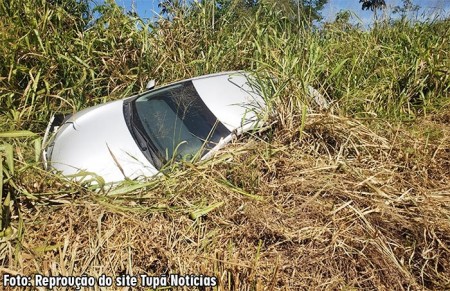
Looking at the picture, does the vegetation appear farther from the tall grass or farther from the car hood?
the car hood

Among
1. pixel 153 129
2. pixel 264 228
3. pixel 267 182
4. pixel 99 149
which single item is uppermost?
pixel 153 129

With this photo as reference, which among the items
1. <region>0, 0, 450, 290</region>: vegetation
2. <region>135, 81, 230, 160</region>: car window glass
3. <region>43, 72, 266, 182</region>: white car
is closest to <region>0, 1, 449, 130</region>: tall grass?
<region>0, 0, 450, 290</region>: vegetation

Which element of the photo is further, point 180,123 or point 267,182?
point 180,123

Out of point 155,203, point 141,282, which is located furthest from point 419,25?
point 141,282

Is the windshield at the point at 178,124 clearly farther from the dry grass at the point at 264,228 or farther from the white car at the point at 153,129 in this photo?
the dry grass at the point at 264,228

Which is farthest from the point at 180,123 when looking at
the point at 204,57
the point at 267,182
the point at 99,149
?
the point at 204,57

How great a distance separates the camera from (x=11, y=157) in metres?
1.76

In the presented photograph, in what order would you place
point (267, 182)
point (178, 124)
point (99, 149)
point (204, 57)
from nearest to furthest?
point (267, 182) < point (99, 149) < point (178, 124) < point (204, 57)

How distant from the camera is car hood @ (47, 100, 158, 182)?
2.25 m

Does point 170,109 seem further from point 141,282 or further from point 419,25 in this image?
point 419,25

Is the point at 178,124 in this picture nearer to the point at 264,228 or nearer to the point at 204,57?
the point at 264,228

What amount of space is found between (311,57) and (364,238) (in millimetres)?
1749

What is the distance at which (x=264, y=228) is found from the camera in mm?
1935

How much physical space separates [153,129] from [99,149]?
41 cm
